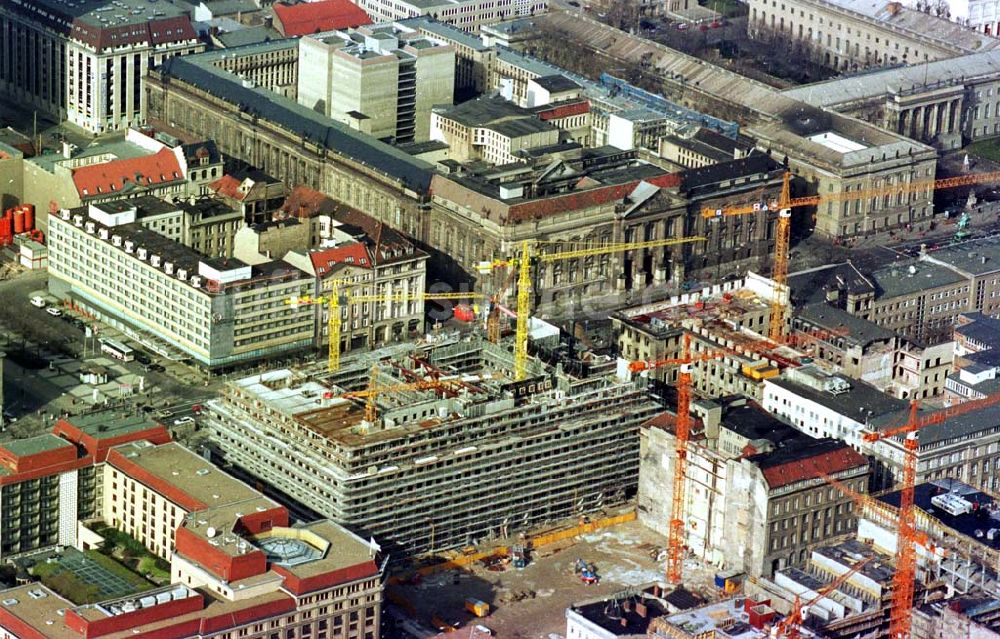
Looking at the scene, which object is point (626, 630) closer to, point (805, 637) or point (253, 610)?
point (805, 637)

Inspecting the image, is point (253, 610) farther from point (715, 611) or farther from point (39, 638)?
point (715, 611)

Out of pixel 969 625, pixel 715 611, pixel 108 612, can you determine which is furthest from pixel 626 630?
pixel 108 612

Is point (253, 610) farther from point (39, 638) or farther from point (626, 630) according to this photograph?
point (626, 630)

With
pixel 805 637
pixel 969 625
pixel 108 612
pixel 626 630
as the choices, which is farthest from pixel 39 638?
pixel 969 625

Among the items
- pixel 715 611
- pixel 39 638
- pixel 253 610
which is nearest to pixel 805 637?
pixel 715 611

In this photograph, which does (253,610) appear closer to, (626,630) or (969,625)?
(626,630)
